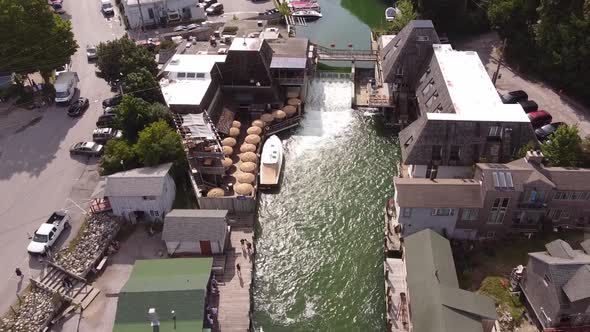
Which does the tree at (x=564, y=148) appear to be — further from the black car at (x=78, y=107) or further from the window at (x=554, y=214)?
the black car at (x=78, y=107)

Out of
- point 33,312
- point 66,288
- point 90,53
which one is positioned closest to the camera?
point 33,312

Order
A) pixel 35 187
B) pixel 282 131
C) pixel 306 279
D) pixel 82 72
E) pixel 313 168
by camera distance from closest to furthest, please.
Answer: pixel 306 279
pixel 35 187
pixel 313 168
pixel 282 131
pixel 82 72

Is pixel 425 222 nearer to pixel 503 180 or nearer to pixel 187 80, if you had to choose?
pixel 503 180

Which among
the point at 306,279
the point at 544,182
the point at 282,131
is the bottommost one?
the point at 306,279

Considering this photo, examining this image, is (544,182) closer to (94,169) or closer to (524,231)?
(524,231)

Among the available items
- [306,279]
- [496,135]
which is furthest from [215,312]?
[496,135]

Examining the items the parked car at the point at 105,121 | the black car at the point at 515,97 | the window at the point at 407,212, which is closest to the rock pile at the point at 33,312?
the parked car at the point at 105,121

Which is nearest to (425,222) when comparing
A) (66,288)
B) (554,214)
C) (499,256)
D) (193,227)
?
(499,256)
